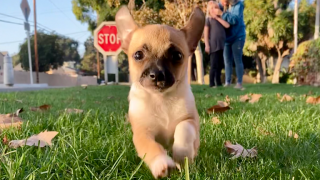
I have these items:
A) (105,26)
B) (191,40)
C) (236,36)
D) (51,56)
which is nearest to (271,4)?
(105,26)

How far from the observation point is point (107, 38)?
14.4 m

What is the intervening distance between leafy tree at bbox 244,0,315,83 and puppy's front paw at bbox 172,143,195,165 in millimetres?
20519

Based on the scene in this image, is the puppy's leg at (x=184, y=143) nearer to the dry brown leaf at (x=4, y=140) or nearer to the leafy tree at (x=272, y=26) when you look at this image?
the dry brown leaf at (x=4, y=140)

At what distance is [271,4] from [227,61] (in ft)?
50.7

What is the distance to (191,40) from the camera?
1.96 meters

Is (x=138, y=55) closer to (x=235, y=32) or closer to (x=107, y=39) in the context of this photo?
(x=235, y=32)

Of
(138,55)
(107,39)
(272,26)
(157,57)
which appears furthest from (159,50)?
(272,26)

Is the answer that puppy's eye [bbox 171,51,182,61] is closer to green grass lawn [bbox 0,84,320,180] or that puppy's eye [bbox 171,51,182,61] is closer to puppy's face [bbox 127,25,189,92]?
puppy's face [bbox 127,25,189,92]

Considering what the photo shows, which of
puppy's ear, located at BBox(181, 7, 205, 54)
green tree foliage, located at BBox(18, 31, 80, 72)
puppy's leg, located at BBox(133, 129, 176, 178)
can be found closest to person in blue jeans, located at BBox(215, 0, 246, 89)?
puppy's ear, located at BBox(181, 7, 205, 54)

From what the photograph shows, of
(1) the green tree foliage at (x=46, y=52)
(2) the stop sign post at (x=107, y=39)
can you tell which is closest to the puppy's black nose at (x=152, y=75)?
(2) the stop sign post at (x=107, y=39)

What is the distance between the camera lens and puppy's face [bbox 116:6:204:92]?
1.59m

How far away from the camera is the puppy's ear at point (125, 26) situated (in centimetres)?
197

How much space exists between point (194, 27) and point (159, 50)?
15.8 inches

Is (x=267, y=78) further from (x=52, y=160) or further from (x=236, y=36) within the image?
(x=52, y=160)
